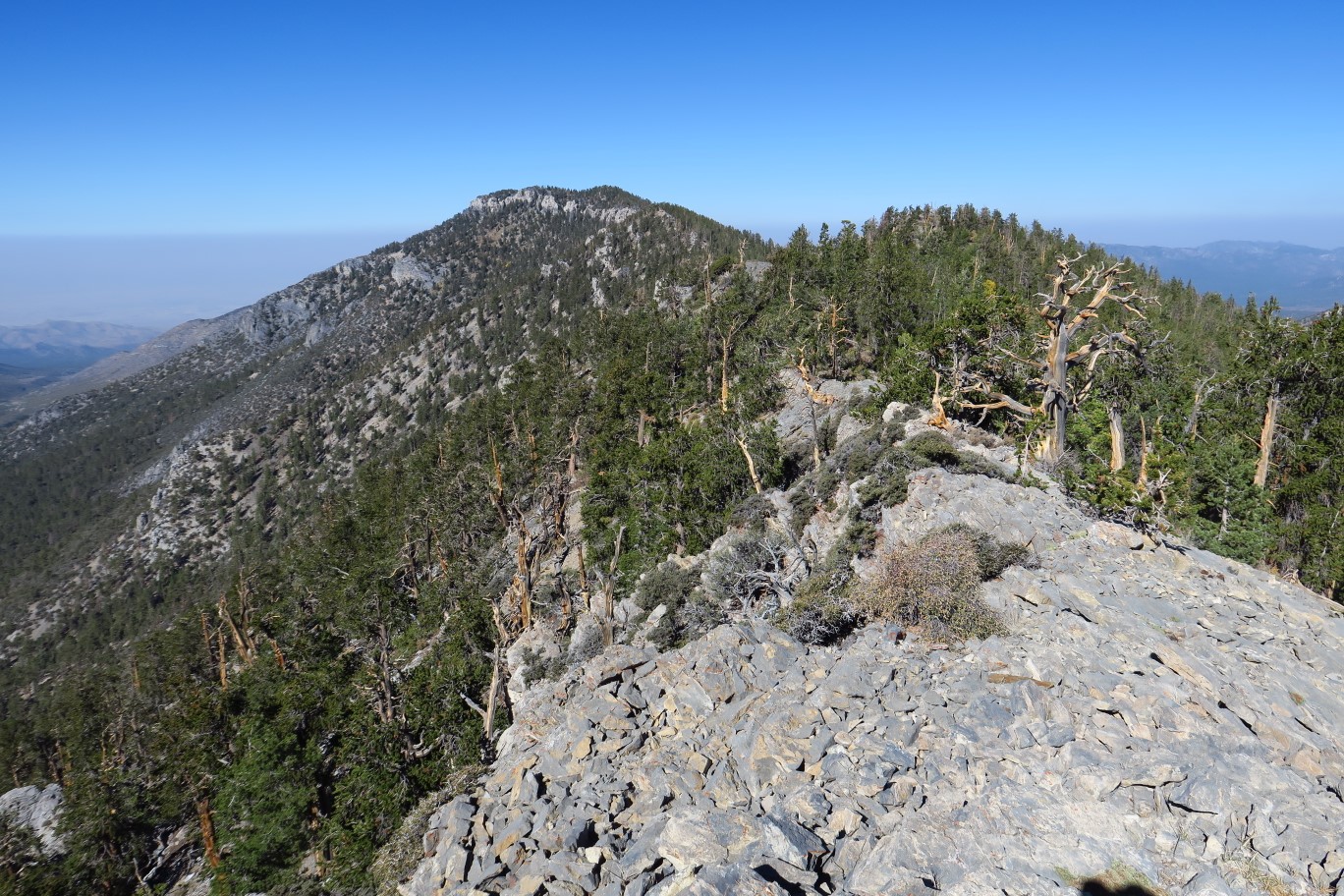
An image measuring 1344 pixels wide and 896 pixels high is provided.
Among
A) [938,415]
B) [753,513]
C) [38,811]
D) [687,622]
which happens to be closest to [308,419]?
[38,811]

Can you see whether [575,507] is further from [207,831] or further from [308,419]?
[308,419]

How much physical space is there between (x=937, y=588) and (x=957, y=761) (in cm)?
449

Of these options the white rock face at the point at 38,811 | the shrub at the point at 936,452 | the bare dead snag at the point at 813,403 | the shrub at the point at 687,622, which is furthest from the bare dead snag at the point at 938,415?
the white rock face at the point at 38,811

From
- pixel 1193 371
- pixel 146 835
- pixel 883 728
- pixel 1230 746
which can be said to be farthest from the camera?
pixel 1193 371

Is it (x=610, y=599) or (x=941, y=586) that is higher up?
(x=941, y=586)

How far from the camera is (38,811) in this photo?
4347 centimetres

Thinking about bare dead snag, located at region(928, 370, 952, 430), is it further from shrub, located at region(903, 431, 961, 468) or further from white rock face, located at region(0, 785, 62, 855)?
white rock face, located at region(0, 785, 62, 855)

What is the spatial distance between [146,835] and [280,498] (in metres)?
94.7

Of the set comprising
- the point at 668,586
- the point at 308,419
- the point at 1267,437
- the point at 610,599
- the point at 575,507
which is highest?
the point at 1267,437

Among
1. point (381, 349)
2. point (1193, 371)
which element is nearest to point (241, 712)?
point (1193, 371)

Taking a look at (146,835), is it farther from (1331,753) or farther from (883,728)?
(1331,753)

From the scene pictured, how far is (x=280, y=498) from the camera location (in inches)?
4695

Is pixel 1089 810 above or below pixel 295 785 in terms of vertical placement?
above

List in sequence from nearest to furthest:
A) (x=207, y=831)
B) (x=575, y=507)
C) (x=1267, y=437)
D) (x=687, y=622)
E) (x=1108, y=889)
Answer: (x=1108, y=889) < (x=687, y=622) < (x=1267, y=437) < (x=207, y=831) < (x=575, y=507)
